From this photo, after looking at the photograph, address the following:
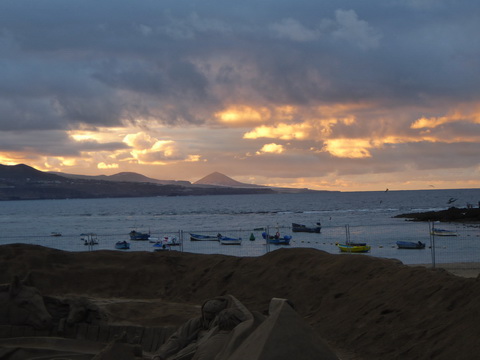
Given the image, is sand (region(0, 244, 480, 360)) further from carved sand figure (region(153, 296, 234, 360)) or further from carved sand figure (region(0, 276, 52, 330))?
carved sand figure (region(153, 296, 234, 360))

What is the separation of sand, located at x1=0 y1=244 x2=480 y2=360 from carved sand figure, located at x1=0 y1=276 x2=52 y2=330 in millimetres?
1362

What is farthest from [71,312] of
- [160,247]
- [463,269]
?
[160,247]

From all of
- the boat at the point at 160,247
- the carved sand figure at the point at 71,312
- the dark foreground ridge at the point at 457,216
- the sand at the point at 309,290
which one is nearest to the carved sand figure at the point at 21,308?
the carved sand figure at the point at 71,312

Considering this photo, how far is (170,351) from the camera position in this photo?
274 inches

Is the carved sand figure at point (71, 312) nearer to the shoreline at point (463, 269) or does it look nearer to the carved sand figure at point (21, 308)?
the carved sand figure at point (21, 308)

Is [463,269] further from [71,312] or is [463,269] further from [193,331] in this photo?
[193,331]

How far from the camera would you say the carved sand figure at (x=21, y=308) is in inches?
337

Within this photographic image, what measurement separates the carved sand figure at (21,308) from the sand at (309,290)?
1.36m

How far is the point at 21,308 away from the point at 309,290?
27.0ft

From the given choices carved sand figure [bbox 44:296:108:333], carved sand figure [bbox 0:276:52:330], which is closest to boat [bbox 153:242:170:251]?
carved sand figure [bbox 44:296:108:333]

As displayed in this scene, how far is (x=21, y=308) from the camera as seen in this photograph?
8.62 meters

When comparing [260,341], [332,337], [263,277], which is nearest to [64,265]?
[263,277]

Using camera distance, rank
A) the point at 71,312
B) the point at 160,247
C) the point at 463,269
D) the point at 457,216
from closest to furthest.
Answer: the point at 71,312, the point at 463,269, the point at 160,247, the point at 457,216

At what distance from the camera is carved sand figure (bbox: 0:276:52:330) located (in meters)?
8.55
